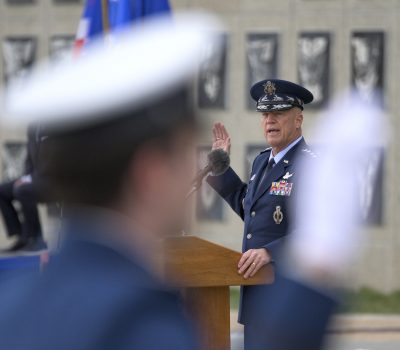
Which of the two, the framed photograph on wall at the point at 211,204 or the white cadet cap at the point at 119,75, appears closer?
the white cadet cap at the point at 119,75

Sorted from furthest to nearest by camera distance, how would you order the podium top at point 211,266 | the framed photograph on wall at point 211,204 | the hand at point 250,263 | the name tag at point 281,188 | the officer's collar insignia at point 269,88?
the framed photograph on wall at point 211,204 < the officer's collar insignia at point 269,88 < the name tag at point 281,188 < the hand at point 250,263 < the podium top at point 211,266

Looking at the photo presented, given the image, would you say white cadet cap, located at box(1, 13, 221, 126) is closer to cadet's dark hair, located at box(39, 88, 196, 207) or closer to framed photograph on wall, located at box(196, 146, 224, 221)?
cadet's dark hair, located at box(39, 88, 196, 207)

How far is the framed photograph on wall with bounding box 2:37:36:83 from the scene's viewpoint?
13250 millimetres

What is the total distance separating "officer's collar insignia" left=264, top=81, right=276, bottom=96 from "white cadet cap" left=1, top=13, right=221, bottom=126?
302cm

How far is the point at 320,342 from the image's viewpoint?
5.71 feet

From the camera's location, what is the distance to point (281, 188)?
13.7ft

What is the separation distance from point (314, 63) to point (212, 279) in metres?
10.2

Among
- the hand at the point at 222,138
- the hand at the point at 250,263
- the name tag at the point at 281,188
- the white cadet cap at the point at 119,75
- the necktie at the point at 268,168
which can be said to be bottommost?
the hand at the point at 250,263

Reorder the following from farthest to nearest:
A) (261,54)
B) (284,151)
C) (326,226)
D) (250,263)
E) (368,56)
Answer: (261,54), (368,56), (284,151), (250,263), (326,226)

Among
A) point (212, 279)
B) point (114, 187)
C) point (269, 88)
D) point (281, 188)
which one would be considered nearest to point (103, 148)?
point (114, 187)

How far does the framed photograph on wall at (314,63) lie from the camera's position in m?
12.6

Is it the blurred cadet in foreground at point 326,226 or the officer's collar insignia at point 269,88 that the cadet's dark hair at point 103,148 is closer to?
the blurred cadet in foreground at point 326,226

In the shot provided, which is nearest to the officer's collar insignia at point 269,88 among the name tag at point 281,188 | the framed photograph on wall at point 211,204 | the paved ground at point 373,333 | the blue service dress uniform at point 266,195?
the blue service dress uniform at point 266,195

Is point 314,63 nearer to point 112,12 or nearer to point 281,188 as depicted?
point 112,12
